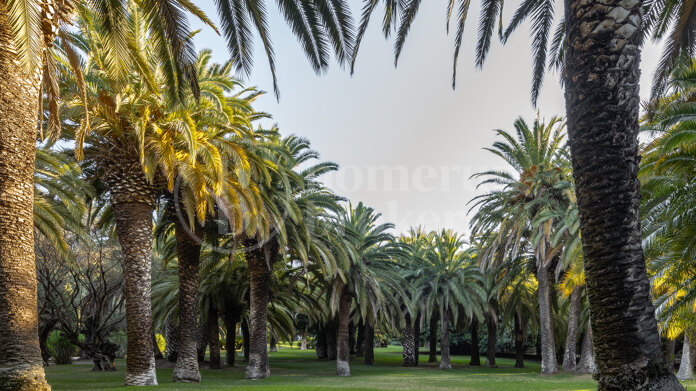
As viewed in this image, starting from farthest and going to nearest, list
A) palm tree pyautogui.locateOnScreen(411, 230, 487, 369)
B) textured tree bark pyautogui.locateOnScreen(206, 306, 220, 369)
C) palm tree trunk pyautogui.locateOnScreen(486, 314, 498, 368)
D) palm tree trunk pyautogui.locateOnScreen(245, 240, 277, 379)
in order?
palm tree trunk pyautogui.locateOnScreen(486, 314, 498, 368)
palm tree pyautogui.locateOnScreen(411, 230, 487, 369)
textured tree bark pyautogui.locateOnScreen(206, 306, 220, 369)
palm tree trunk pyautogui.locateOnScreen(245, 240, 277, 379)

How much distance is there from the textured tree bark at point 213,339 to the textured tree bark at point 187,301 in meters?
10.0

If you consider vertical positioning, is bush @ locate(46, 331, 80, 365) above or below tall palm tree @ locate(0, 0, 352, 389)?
below

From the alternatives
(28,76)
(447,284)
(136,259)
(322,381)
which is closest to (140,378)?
(136,259)

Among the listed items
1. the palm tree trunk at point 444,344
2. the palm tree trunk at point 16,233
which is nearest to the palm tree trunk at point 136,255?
the palm tree trunk at point 16,233

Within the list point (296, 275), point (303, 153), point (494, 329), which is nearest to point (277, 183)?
point (303, 153)

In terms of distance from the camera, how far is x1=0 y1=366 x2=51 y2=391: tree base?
7.94 metres

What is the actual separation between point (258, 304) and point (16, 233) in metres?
16.1

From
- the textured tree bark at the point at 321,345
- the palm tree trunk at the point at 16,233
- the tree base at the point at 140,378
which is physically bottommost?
the textured tree bark at the point at 321,345

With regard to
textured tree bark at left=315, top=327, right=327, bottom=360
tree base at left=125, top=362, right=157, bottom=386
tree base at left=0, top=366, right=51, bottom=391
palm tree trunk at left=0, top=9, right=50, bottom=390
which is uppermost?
palm tree trunk at left=0, top=9, right=50, bottom=390

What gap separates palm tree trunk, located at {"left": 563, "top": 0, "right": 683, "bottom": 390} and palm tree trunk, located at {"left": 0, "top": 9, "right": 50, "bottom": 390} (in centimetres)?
768

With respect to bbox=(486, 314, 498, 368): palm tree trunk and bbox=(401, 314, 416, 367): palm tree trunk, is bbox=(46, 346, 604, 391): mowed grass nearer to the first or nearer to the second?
bbox=(401, 314, 416, 367): palm tree trunk

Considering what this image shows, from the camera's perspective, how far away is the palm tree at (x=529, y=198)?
26578 mm

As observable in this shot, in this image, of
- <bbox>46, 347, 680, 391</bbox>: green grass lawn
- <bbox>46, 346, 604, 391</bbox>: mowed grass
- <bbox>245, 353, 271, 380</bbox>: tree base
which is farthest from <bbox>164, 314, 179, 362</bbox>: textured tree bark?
<bbox>245, 353, 271, 380</bbox>: tree base

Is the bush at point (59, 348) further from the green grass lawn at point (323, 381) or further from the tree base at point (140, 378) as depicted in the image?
the tree base at point (140, 378)
